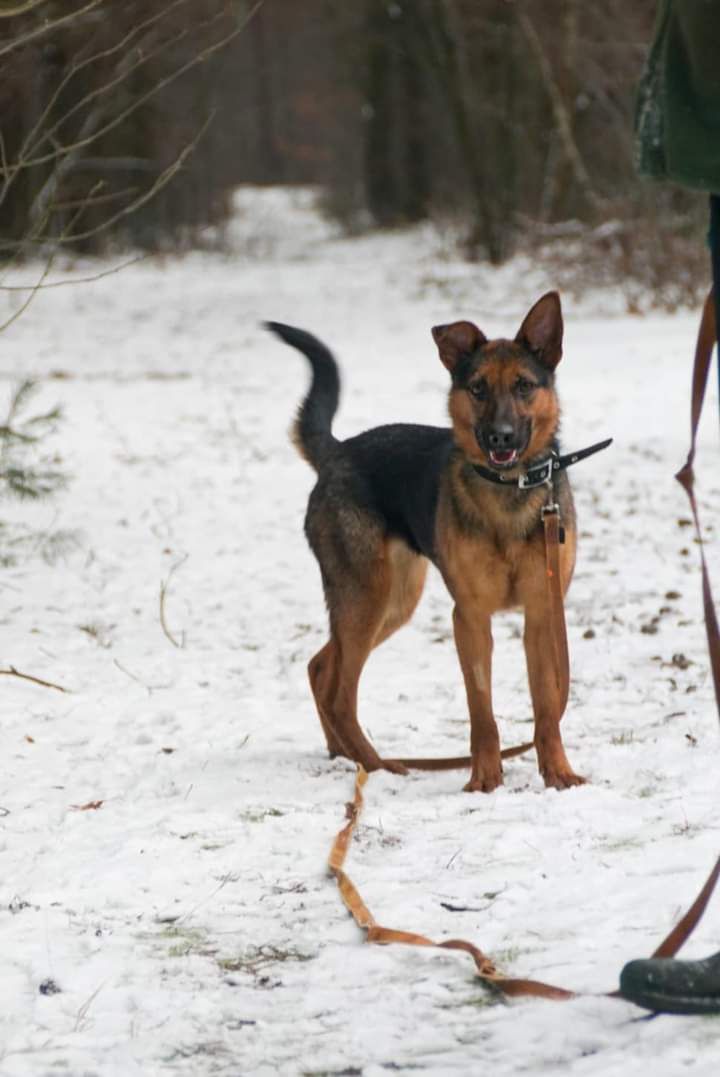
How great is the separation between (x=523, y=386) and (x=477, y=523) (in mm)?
503

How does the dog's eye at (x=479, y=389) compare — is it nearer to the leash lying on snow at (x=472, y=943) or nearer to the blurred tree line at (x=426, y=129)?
the leash lying on snow at (x=472, y=943)

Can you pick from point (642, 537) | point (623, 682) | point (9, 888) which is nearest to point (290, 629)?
point (623, 682)

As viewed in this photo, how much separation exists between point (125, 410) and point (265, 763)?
9.41m

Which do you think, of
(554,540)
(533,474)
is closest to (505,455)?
(533,474)

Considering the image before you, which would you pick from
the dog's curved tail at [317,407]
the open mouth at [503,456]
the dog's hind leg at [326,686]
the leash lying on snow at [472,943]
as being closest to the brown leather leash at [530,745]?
the leash lying on snow at [472,943]

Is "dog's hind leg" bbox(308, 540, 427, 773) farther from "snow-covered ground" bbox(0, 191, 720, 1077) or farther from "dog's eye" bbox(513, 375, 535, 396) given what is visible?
"dog's eye" bbox(513, 375, 535, 396)

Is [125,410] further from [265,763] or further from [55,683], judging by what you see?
[265,763]

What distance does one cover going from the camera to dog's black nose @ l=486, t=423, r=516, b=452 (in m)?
4.76

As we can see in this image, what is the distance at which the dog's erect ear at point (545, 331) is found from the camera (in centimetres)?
491

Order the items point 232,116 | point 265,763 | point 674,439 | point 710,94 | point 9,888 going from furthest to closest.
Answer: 1. point 232,116
2. point 674,439
3. point 265,763
4. point 9,888
5. point 710,94

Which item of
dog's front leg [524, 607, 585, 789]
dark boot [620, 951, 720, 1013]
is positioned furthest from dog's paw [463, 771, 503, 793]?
dark boot [620, 951, 720, 1013]

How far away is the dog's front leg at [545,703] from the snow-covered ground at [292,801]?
0.10 meters

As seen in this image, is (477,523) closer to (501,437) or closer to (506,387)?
(501,437)

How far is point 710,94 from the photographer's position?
2834 mm
